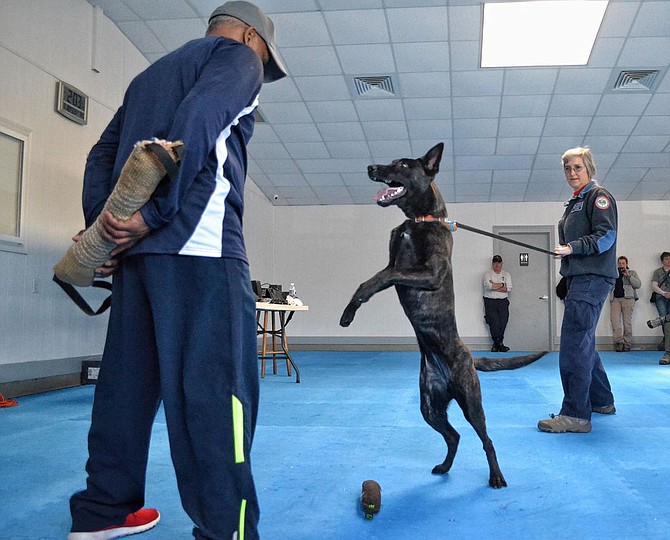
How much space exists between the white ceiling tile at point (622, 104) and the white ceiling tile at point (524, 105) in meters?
0.71

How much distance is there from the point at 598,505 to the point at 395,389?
3.34 meters

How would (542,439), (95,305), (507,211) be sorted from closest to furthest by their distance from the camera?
(542,439) < (95,305) < (507,211)

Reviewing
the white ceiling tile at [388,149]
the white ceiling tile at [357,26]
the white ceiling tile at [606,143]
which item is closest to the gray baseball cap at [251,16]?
the white ceiling tile at [357,26]

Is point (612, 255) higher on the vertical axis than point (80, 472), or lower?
higher

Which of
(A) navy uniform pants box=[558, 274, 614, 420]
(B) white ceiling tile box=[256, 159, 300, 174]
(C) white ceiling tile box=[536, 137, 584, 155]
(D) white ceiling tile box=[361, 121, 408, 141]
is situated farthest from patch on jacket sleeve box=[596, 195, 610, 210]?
(B) white ceiling tile box=[256, 159, 300, 174]

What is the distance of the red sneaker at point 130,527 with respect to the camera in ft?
5.06

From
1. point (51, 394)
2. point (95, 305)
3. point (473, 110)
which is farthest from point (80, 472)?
point (473, 110)

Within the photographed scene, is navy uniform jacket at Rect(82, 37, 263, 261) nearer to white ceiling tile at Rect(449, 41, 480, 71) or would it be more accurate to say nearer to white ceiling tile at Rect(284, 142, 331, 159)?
white ceiling tile at Rect(449, 41, 480, 71)

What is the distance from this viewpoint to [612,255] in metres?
3.53

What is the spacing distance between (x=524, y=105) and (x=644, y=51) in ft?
5.16

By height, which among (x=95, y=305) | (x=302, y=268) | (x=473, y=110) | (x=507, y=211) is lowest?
(x=95, y=305)

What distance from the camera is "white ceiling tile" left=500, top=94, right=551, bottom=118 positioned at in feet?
24.5

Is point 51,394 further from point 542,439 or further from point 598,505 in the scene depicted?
point 598,505

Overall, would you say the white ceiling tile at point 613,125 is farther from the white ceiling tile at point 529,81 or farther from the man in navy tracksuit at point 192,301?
the man in navy tracksuit at point 192,301
